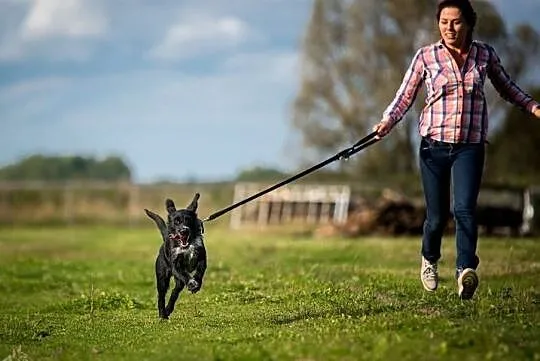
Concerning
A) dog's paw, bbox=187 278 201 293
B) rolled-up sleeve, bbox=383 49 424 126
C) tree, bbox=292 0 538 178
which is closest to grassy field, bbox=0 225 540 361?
dog's paw, bbox=187 278 201 293

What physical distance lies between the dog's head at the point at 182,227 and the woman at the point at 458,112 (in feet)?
6.11

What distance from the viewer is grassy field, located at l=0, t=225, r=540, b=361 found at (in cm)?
655

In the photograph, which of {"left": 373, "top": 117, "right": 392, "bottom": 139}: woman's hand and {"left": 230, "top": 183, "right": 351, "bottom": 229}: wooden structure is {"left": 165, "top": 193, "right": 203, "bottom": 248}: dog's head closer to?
{"left": 373, "top": 117, "right": 392, "bottom": 139}: woman's hand

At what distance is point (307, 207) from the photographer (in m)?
38.2

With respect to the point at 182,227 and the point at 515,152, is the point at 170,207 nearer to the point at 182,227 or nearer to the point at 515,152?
the point at 182,227

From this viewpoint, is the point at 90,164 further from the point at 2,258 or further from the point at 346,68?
the point at 2,258

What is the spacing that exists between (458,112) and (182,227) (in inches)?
102

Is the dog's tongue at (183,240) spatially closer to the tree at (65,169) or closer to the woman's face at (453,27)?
the woman's face at (453,27)

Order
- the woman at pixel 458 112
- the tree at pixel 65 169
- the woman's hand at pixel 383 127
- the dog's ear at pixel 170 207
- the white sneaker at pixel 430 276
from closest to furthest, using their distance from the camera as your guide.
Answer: the dog's ear at pixel 170 207 → the woman at pixel 458 112 → the woman's hand at pixel 383 127 → the white sneaker at pixel 430 276 → the tree at pixel 65 169

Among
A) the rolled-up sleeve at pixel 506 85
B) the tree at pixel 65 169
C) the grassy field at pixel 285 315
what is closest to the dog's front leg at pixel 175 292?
the grassy field at pixel 285 315

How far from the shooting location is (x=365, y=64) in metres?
36.5

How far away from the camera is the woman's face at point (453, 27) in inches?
322

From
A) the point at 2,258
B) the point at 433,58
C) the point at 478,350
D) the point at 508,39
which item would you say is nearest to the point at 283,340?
the point at 478,350

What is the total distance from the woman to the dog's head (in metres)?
1.86
